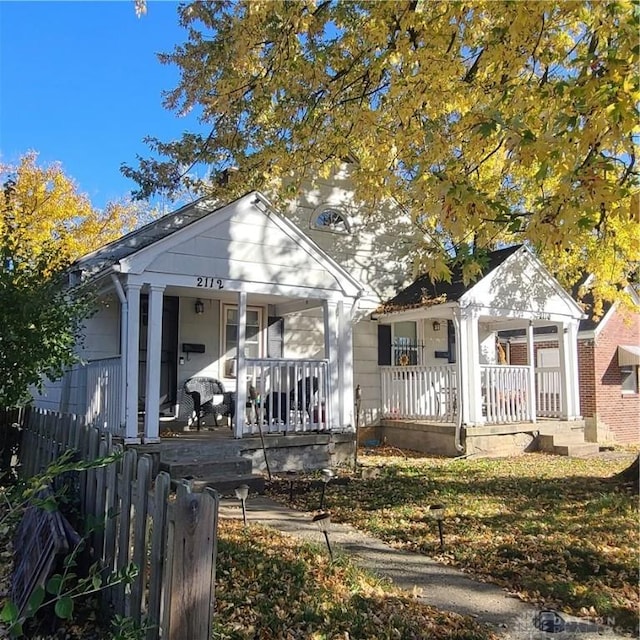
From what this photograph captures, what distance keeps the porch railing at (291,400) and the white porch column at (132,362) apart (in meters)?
1.73

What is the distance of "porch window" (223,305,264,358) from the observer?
37.1 ft

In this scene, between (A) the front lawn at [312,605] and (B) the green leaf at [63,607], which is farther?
(A) the front lawn at [312,605]

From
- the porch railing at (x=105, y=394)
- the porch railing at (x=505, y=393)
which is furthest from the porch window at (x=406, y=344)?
the porch railing at (x=105, y=394)

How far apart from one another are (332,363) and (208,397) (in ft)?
8.24

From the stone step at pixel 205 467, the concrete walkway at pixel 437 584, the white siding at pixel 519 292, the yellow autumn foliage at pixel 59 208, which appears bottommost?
the concrete walkway at pixel 437 584

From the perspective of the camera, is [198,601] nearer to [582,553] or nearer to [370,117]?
[582,553]

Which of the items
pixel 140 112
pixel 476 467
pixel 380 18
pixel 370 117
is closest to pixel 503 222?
pixel 370 117

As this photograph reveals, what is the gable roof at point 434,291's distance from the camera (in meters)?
11.9

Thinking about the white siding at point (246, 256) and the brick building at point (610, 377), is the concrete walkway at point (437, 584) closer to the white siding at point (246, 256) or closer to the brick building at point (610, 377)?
the white siding at point (246, 256)

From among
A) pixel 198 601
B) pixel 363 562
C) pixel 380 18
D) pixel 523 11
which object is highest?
pixel 380 18

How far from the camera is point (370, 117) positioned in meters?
7.11

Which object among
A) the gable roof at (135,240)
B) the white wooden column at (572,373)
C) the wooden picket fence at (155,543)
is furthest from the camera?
the white wooden column at (572,373)

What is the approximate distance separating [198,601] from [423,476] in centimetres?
675

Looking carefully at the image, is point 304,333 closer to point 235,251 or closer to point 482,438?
point 235,251
